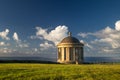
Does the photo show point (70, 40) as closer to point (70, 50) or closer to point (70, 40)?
point (70, 40)

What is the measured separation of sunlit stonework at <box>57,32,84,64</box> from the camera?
7475 cm

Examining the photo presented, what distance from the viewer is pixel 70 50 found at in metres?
75.8

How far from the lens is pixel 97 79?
27.3 meters

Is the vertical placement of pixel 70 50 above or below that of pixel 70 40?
below

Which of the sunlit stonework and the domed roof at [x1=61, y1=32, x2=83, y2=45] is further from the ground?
the domed roof at [x1=61, y1=32, x2=83, y2=45]

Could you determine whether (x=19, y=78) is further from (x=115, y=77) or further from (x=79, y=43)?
(x=79, y=43)

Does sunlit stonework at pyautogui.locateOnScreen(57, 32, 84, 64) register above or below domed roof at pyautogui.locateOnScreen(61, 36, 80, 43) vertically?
below

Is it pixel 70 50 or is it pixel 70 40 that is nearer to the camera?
pixel 70 40

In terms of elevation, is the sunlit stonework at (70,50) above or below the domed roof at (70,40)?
below

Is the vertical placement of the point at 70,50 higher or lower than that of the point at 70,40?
lower

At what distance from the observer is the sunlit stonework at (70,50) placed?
74750 millimetres

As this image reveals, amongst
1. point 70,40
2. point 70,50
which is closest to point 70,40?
point 70,40

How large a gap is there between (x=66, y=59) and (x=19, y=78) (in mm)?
50804

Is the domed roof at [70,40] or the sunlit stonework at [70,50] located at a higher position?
the domed roof at [70,40]
